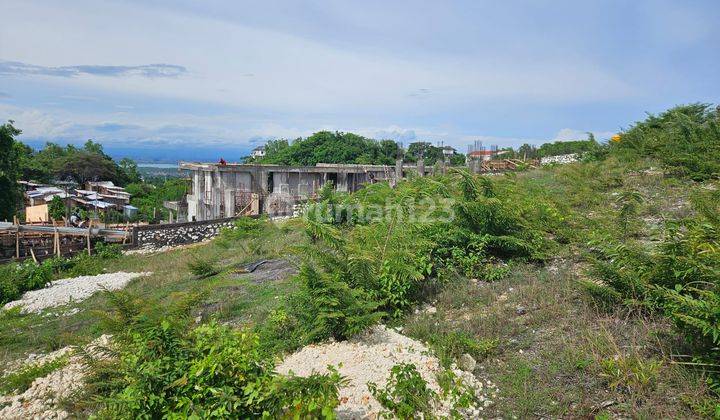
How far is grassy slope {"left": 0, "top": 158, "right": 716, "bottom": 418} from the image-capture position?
358cm

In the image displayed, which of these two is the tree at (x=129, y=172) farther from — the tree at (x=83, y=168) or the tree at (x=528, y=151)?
the tree at (x=528, y=151)

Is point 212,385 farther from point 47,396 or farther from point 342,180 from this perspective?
point 342,180

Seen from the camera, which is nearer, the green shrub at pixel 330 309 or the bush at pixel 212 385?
the bush at pixel 212 385

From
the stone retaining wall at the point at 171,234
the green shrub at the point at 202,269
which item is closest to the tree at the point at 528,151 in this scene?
the stone retaining wall at the point at 171,234

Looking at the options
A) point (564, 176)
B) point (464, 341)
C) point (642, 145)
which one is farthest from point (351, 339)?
point (642, 145)

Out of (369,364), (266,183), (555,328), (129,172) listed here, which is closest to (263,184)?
(266,183)

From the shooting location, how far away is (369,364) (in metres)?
4.48

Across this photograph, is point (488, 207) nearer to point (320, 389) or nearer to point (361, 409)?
point (361, 409)

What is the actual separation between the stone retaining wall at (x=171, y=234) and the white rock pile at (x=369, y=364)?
16096mm

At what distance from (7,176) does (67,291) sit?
46.8 ft

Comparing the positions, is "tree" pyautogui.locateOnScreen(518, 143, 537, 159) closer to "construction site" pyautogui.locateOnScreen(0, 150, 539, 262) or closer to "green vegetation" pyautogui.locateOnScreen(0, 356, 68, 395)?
"construction site" pyautogui.locateOnScreen(0, 150, 539, 262)

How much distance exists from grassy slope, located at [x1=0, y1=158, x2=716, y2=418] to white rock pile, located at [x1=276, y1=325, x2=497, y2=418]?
0.71ft

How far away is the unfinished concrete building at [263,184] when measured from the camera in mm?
23562

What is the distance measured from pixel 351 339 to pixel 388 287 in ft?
3.02
